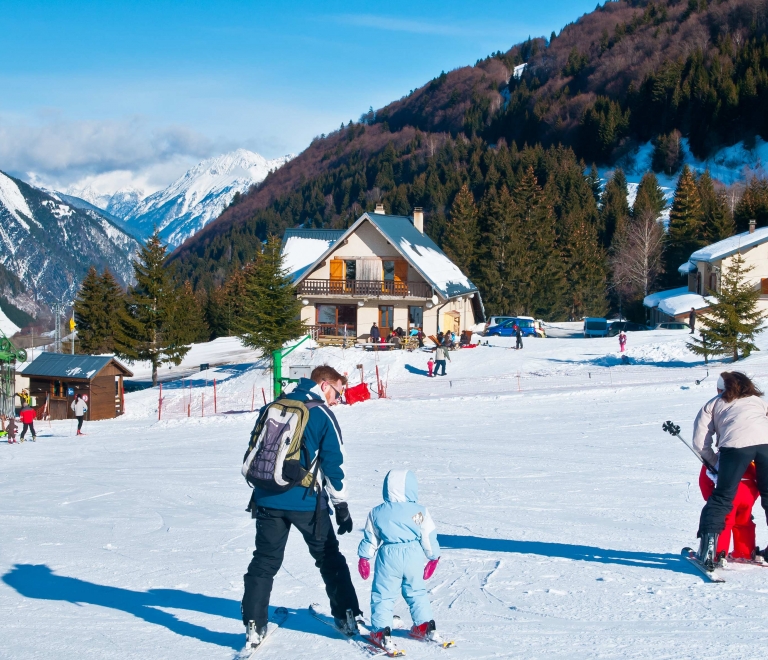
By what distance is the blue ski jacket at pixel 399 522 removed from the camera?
496cm

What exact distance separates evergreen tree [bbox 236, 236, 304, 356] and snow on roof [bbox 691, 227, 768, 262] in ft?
78.3

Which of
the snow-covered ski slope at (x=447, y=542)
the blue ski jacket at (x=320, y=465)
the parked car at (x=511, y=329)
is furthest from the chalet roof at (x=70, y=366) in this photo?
the blue ski jacket at (x=320, y=465)

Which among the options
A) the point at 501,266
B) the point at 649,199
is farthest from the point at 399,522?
the point at 649,199

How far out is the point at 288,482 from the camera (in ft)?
15.9

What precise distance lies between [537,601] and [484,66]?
187484 mm

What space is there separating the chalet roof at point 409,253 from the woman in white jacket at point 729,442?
32.0m

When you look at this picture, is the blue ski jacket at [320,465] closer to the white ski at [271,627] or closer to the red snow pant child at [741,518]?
the white ski at [271,627]

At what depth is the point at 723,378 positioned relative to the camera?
235 inches

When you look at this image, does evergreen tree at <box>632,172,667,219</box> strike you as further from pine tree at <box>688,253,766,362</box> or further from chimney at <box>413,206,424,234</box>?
pine tree at <box>688,253,766,362</box>

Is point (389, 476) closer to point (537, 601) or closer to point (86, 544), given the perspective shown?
point (537, 601)

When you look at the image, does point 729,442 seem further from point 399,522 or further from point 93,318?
point 93,318

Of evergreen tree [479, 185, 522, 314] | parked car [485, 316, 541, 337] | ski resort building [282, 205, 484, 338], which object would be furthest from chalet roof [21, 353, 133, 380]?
evergreen tree [479, 185, 522, 314]

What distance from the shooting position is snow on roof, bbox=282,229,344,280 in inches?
1704

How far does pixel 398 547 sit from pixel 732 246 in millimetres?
42091
